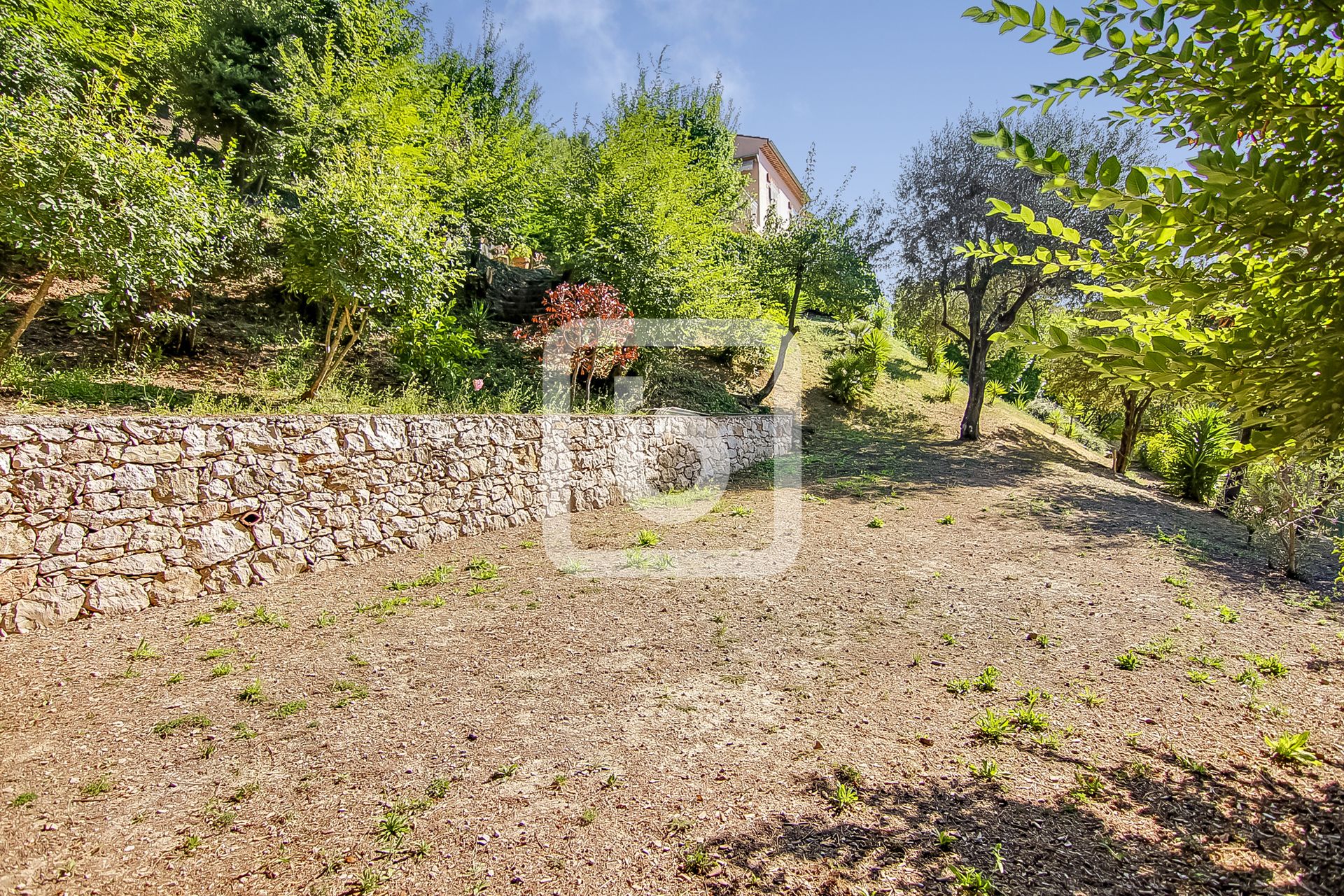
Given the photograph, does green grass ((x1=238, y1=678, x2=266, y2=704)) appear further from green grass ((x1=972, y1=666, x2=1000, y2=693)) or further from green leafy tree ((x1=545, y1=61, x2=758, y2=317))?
green leafy tree ((x1=545, y1=61, x2=758, y2=317))

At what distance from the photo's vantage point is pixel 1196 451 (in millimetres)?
11352

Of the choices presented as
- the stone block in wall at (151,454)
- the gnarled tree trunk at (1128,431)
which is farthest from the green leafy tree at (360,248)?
the gnarled tree trunk at (1128,431)

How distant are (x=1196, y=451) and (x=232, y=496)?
52.6 ft

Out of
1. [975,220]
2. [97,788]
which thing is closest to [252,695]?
[97,788]

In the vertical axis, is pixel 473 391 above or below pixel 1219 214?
below

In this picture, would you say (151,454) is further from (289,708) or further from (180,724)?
(289,708)

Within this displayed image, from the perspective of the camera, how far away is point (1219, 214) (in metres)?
1.37

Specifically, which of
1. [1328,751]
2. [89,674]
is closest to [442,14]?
[89,674]

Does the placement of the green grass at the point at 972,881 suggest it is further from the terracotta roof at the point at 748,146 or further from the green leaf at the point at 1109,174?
the terracotta roof at the point at 748,146

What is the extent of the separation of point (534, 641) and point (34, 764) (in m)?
2.58

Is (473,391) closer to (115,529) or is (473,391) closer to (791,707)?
(115,529)
